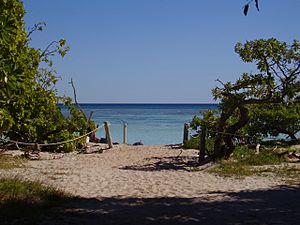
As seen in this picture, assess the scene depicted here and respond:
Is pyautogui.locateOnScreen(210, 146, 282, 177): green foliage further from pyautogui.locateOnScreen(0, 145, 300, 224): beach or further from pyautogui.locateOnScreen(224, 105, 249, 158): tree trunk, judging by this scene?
pyautogui.locateOnScreen(0, 145, 300, 224): beach

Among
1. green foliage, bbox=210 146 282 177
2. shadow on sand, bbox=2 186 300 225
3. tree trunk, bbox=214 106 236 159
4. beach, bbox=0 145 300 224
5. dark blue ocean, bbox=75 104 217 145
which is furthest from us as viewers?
dark blue ocean, bbox=75 104 217 145

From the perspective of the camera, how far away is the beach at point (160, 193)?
6.81m

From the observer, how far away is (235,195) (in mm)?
8883

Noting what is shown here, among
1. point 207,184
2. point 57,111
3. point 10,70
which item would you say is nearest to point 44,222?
point 10,70

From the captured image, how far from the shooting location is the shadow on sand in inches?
257

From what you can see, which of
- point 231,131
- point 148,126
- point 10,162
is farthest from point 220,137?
point 148,126

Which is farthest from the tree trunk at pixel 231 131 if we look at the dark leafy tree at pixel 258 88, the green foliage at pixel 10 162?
the green foliage at pixel 10 162

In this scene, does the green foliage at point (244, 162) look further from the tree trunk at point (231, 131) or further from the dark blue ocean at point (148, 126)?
the dark blue ocean at point (148, 126)

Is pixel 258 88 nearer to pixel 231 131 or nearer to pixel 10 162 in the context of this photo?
pixel 231 131

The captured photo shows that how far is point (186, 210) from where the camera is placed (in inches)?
289

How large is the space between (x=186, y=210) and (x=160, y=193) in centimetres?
183

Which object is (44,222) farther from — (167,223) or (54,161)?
(54,161)

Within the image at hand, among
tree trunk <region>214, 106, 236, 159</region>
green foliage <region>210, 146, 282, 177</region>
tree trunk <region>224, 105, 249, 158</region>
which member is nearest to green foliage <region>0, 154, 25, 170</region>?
green foliage <region>210, 146, 282, 177</region>

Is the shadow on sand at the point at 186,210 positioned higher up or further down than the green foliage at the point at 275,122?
further down
